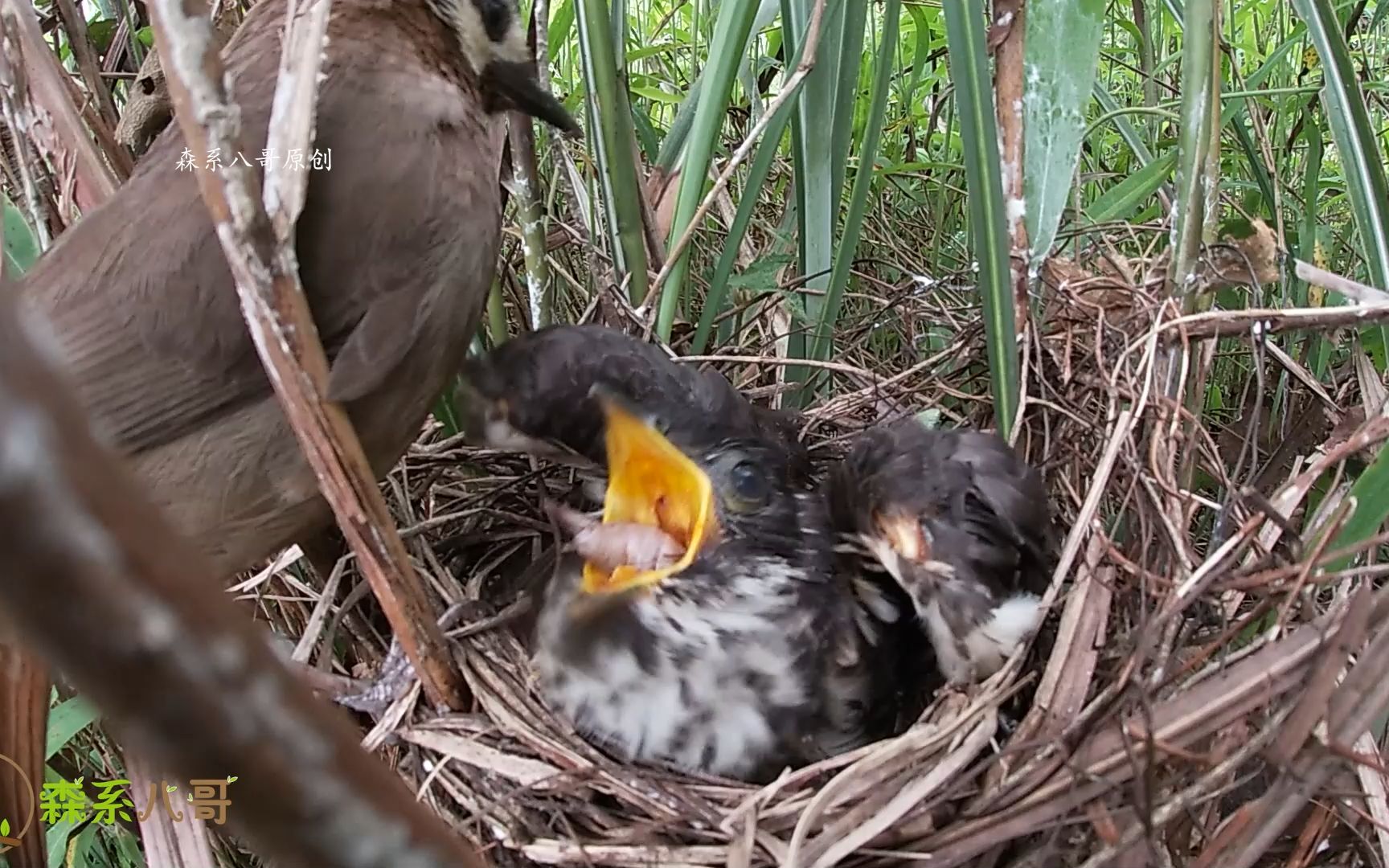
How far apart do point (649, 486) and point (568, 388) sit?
149mm

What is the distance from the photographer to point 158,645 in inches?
7.4

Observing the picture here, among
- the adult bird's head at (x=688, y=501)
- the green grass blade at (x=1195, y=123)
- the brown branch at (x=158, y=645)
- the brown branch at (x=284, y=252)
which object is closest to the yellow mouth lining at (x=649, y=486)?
the adult bird's head at (x=688, y=501)

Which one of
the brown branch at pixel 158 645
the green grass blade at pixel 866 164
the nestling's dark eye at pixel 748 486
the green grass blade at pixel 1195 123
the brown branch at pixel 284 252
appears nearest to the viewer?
the brown branch at pixel 158 645

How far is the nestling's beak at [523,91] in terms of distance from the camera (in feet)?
3.73

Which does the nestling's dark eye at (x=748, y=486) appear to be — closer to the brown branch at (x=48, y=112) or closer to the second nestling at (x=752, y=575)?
the second nestling at (x=752, y=575)

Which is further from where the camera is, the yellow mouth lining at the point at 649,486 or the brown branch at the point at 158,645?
the yellow mouth lining at the point at 649,486

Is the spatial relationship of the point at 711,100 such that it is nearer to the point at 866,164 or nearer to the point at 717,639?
the point at 866,164

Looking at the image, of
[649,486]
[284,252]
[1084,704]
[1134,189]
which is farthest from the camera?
[1134,189]

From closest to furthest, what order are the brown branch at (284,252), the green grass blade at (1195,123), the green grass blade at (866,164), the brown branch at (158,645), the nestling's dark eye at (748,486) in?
the brown branch at (158,645) < the brown branch at (284,252) < the green grass blade at (1195,123) < the nestling's dark eye at (748,486) < the green grass blade at (866,164)

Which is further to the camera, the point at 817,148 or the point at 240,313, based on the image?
the point at 817,148

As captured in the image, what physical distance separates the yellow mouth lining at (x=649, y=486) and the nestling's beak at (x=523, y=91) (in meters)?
0.35

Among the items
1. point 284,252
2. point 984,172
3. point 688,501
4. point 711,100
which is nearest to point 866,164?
point 711,100

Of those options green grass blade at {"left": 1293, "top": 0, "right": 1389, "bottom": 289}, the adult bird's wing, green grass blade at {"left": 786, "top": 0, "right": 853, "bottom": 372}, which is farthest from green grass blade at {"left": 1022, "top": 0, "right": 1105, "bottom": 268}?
the adult bird's wing

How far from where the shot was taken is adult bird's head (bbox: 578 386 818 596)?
91 centimetres
